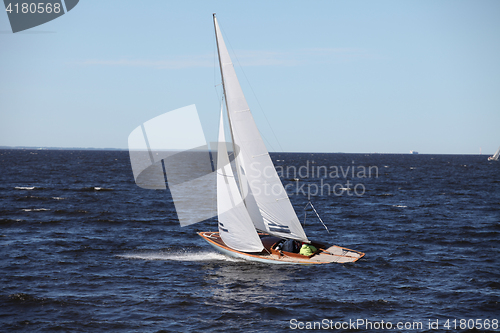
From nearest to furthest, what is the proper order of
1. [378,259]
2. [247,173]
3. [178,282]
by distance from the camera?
[178,282]
[247,173]
[378,259]

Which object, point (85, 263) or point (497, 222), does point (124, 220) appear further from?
point (497, 222)

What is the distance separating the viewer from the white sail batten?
22.4 meters

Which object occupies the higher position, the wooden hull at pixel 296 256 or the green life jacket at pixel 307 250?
the green life jacket at pixel 307 250

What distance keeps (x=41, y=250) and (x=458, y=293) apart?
25.3 m

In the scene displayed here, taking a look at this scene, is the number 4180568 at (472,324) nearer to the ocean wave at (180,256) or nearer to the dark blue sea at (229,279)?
the dark blue sea at (229,279)

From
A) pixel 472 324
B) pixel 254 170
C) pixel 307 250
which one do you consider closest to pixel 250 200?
pixel 254 170

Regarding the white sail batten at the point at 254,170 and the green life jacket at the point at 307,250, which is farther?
the green life jacket at the point at 307,250

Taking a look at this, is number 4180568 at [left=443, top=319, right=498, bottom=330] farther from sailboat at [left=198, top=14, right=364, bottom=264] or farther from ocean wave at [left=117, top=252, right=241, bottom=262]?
ocean wave at [left=117, top=252, right=241, bottom=262]

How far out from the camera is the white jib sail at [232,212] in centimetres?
2388

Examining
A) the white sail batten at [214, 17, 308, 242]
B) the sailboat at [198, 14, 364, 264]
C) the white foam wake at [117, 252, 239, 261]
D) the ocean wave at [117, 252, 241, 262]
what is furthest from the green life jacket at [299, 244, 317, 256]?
the white foam wake at [117, 252, 239, 261]

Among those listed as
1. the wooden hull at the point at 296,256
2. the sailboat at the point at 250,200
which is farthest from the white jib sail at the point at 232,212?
the wooden hull at the point at 296,256

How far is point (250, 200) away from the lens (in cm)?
2456

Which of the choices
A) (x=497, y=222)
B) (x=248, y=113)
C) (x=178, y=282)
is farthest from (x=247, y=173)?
(x=497, y=222)

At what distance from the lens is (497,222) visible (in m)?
37.6
